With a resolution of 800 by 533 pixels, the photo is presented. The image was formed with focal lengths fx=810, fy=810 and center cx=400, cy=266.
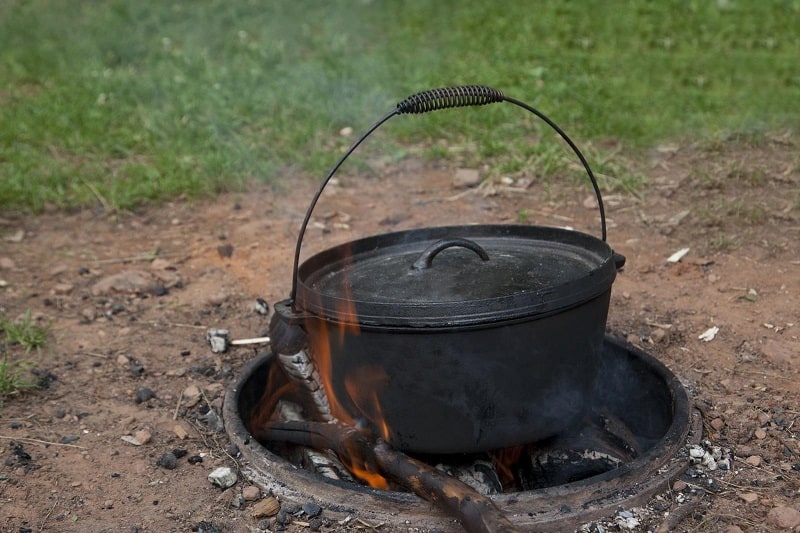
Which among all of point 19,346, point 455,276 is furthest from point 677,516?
point 19,346

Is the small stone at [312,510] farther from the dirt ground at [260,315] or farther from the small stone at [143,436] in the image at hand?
the small stone at [143,436]

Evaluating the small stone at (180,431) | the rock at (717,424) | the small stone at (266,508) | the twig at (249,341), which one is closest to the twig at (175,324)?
the twig at (249,341)

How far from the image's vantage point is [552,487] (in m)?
2.34

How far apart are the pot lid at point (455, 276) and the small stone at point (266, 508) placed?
23.5 inches

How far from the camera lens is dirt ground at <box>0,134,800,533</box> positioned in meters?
2.57

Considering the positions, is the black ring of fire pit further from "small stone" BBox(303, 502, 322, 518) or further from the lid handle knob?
the lid handle knob

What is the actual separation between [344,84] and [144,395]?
4104mm

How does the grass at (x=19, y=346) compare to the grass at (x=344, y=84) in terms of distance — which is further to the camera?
the grass at (x=344, y=84)

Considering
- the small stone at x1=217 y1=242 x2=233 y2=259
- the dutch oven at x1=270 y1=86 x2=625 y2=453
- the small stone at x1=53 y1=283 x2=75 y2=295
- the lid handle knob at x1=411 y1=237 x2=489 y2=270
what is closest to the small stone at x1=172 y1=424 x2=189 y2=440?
the dutch oven at x1=270 y1=86 x2=625 y2=453

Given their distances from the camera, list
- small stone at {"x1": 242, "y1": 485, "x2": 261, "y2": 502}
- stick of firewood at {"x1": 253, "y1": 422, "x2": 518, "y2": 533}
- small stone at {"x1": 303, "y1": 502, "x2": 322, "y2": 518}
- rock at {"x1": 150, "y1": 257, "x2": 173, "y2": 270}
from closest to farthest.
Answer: stick of firewood at {"x1": 253, "y1": 422, "x2": 518, "y2": 533}, small stone at {"x1": 303, "y1": 502, "x2": 322, "y2": 518}, small stone at {"x1": 242, "y1": 485, "x2": 261, "y2": 502}, rock at {"x1": 150, "y1": 257, "x2": 173, "y2": 270}

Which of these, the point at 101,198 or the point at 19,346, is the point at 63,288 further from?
the point at 101,198

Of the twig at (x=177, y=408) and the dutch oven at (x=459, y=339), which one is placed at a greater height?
the dutch oven at (x=459, y=339)

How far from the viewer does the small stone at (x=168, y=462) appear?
108 inches

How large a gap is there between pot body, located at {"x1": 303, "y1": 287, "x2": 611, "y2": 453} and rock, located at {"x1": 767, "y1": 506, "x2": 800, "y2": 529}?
1.99 feet
